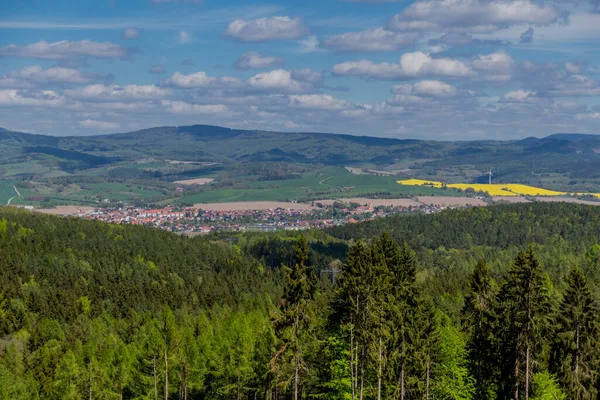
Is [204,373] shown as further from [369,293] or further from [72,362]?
[369,293]

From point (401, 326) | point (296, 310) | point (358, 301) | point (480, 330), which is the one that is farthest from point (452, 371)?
point (296, 310)

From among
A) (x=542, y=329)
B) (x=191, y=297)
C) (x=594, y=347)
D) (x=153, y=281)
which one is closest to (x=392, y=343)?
(x=542, y=329)

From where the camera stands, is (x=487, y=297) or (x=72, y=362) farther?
(x=72, y=362)

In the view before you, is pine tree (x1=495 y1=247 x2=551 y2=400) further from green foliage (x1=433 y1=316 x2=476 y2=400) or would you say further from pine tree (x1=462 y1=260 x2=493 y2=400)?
green foliage (x1=433 y1=316 x2=476 y2=400)

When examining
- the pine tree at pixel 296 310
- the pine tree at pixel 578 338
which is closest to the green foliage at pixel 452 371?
the pine tree at pixel 578 338

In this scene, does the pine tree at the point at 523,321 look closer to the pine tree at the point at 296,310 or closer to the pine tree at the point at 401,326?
the pine tree at the point at 401,326

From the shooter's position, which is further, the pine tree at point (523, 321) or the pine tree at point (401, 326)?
the pine tree at point (401, 326)
